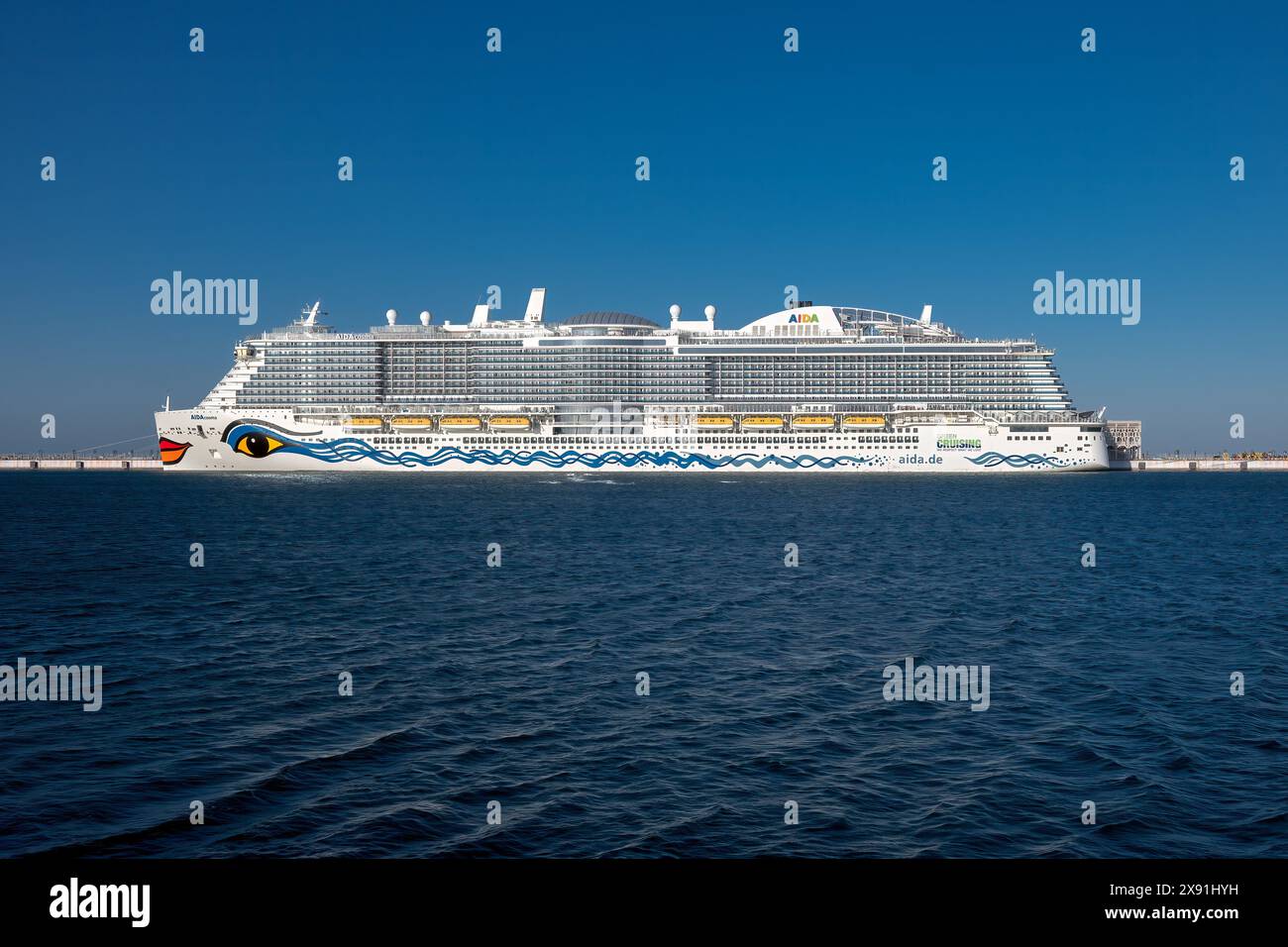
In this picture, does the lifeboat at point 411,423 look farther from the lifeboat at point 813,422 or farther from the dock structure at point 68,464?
the dock structure at point 68,464

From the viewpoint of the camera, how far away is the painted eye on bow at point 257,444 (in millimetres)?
105188

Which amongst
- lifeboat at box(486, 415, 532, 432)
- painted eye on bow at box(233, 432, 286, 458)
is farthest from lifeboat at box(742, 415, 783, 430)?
painted eye on bow at box(233, 432, 286, 458)

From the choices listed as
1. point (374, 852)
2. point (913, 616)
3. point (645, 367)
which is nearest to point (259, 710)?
point (374, 852)

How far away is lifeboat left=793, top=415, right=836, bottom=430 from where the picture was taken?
105125 millimetres

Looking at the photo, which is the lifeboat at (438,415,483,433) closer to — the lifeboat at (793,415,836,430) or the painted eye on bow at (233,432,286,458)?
the painted eye on bow at (233,432,286,458)

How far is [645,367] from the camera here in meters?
111

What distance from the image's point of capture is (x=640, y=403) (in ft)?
359

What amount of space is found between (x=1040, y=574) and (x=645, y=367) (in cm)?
8085

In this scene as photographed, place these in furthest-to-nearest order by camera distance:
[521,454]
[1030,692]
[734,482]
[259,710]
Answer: [521,454] < [734,482] < [1030,692] < [259,710]

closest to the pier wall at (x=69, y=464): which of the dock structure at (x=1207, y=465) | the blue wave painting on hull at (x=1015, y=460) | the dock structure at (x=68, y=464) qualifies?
the dock structure at (x=68, y=464)

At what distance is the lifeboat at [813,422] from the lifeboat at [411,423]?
42.0 meters
